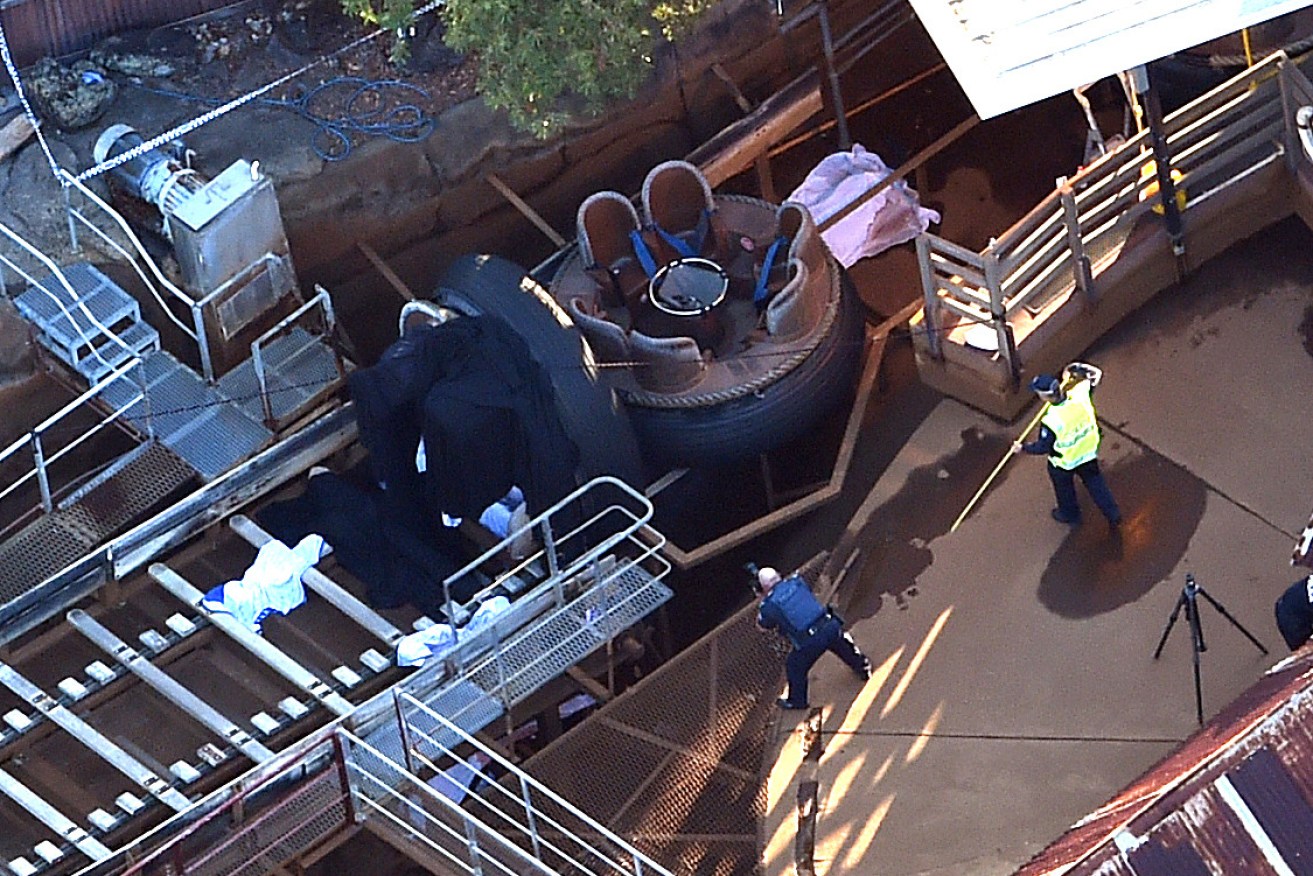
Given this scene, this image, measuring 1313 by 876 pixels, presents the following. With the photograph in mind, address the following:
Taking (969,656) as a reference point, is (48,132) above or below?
above

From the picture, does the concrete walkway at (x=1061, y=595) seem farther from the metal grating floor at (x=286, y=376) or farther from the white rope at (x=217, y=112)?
the white rope at (x=217, y=112)

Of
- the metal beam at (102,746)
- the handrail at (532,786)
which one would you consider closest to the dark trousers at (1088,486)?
the handrail at (532,786)

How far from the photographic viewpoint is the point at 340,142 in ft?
77.7

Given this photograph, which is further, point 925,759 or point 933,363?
point 933,363

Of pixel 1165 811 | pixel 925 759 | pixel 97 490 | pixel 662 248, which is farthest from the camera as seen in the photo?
pixel 662 248

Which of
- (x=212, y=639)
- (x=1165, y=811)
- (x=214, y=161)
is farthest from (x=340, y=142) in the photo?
(x=1165, y=811)

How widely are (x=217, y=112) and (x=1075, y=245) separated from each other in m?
7.53

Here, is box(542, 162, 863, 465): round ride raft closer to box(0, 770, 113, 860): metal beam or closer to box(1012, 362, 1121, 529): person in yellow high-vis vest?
box(1012, 362, 1121, 529): person in yellow high-vis vest

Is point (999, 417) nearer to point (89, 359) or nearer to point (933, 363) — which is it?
point (933, 363)

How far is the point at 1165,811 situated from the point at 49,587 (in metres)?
9.38

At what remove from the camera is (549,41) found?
70.4 ft

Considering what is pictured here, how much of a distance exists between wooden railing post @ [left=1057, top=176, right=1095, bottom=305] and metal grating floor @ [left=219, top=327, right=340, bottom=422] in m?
6.09

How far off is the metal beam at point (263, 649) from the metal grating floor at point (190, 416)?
117cm

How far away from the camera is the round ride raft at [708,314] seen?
2192 cm
